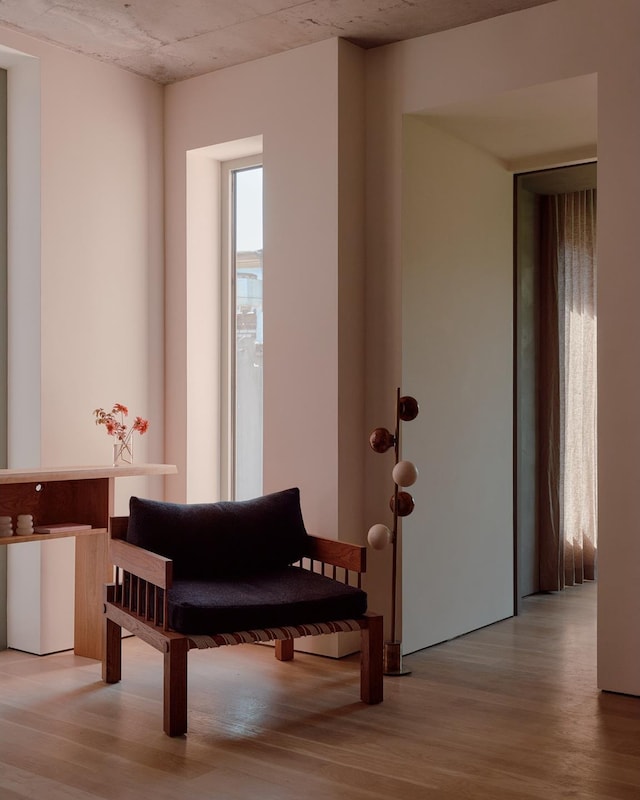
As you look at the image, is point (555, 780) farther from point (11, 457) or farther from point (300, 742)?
point (11, 457)

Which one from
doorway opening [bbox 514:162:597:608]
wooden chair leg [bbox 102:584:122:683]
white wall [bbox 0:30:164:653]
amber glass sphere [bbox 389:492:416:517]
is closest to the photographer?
wooden chair leg [bbox 102:584:122:683]

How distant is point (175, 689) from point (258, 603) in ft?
1.43

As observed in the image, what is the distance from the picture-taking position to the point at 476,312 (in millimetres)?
5145

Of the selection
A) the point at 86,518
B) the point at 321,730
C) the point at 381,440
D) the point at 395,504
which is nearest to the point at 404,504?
the point at 395,504

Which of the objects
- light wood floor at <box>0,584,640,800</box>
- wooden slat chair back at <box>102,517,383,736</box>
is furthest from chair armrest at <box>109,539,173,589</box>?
light wood floor at <box>0,584,640,800</box>

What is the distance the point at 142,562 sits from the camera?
149 inches

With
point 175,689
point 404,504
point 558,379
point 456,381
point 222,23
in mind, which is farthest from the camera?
point 558,379

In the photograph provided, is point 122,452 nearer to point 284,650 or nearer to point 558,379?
point 284,650

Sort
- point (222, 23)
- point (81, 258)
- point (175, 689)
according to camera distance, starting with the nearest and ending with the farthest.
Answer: point (175, 689)
point (222, 23)
point (81, 258)

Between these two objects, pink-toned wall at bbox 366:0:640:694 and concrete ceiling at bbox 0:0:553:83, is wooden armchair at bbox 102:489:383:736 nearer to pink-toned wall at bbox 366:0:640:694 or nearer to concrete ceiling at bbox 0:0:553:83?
pink-toned wall at bbox 366:0:640:694

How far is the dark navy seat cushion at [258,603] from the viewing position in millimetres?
3500

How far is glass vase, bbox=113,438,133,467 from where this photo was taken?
4.71 m

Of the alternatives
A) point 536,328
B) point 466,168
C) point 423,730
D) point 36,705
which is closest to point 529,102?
point 466,168

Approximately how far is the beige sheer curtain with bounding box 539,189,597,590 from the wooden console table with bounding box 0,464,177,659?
2.75m
